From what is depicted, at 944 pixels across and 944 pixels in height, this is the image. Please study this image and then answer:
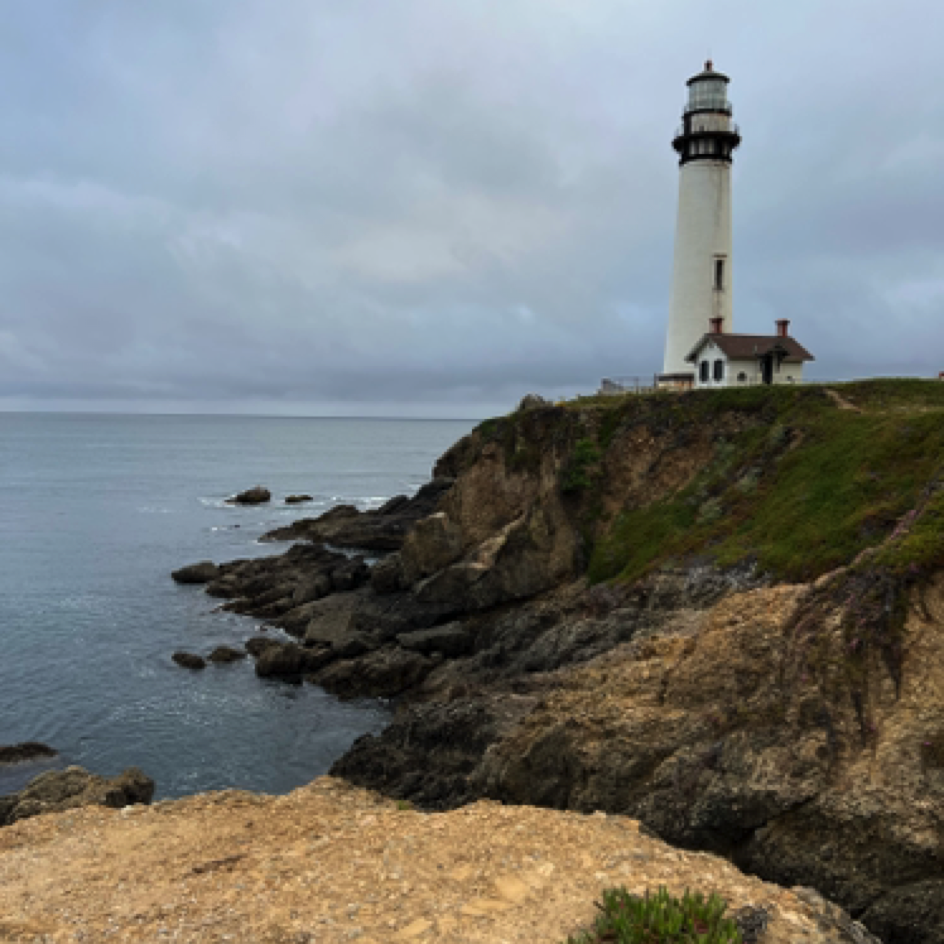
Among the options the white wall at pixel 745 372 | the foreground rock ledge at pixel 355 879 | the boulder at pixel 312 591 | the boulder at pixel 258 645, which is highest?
the white wall at pixel 745 372

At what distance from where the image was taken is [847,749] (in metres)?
13.7

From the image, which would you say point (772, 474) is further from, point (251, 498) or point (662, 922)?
point (251, 498)

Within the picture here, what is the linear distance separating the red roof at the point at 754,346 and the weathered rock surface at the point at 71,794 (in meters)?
31.8

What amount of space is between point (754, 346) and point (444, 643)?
22.1 meters

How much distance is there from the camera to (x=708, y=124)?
4169 cm

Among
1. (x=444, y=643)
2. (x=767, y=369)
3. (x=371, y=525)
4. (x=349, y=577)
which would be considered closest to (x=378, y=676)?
(x=444, y=643)

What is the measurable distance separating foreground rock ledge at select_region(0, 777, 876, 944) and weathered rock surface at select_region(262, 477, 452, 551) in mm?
37244

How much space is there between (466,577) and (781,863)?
20.5 m

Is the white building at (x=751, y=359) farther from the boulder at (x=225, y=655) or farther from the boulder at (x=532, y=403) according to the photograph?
the boulder at (x=225, y=655)

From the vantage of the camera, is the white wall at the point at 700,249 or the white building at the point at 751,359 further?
the white wall at the point at 700,249

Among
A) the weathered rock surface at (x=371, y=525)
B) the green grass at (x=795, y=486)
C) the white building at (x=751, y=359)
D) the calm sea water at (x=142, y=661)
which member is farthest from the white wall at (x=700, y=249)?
the calm sea water at (x=142, y=661)

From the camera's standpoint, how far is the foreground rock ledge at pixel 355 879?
1013 centimetres

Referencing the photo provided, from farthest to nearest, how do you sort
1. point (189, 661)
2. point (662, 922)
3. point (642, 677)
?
point (189, 661) → point (642, 677) → point (662, 922)

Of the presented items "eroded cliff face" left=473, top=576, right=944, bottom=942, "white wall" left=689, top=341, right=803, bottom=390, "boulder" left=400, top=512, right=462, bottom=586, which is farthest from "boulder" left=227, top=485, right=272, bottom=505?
"eroded cliff face" left=473, top=576, right=944, bottom=942
